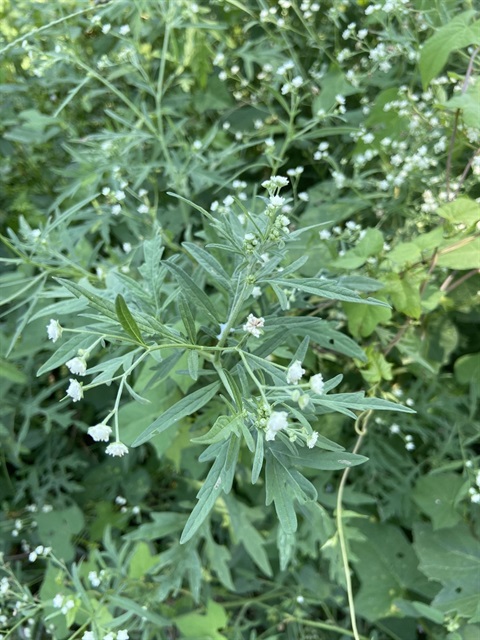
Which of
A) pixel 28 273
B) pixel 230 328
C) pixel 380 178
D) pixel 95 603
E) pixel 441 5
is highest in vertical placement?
pixel 441 5

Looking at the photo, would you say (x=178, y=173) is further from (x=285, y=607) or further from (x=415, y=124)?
(x=285, y=607)

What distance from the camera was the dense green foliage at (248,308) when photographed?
1.29 meters

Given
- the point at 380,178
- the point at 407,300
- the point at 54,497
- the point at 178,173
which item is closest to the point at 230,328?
the point at 407,300

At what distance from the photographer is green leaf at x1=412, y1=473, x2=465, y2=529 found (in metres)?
1.66

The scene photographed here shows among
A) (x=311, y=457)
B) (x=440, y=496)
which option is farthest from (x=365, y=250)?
(x=440, y=496)

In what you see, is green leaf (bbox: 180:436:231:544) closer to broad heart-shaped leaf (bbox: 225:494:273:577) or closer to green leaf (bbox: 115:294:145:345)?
green leaf (bbox: 115:294:145:345)

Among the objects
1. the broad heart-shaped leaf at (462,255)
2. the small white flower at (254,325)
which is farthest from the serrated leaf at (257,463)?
the broad heart-shaped leaf at (462,255)

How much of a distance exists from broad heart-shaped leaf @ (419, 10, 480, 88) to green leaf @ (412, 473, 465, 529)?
109 cm

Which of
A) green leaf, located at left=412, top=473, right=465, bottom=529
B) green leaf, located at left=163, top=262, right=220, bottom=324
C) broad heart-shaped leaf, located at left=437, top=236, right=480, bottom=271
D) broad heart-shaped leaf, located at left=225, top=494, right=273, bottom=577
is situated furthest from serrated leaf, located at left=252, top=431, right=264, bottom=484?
green leaf, located at left=412, top=473, right=465, bottom=529

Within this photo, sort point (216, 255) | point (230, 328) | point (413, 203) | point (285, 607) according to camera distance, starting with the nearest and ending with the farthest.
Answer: point (230, 328)
point (216, 255)
point (413, 203)
point (285, 607)

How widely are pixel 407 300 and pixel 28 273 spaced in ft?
3.47

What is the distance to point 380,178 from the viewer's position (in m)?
1.83

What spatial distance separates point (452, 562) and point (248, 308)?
3.12 feet

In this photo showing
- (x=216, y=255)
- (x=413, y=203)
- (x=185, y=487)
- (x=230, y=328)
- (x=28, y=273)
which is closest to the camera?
(x=230, y=328)
